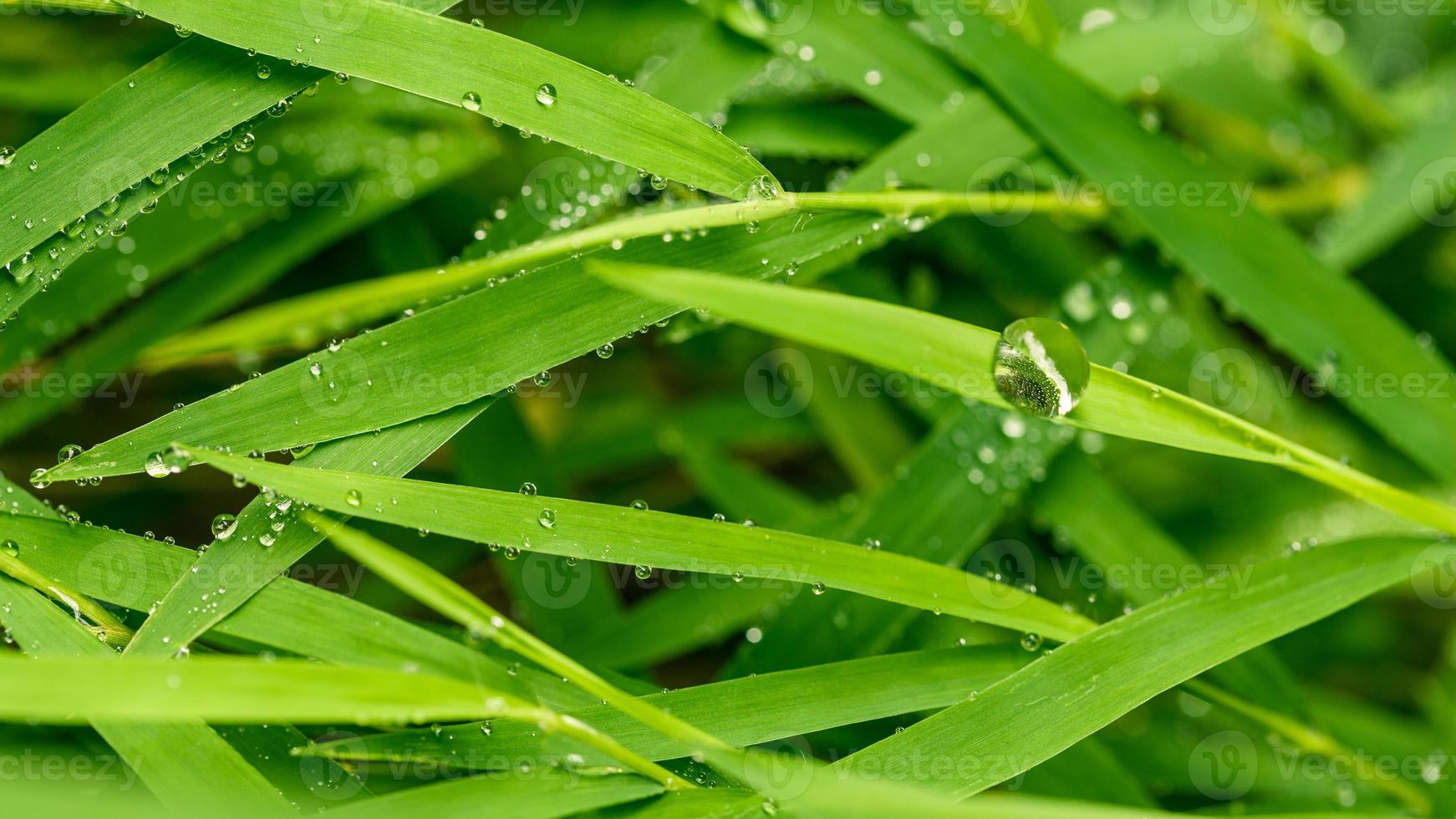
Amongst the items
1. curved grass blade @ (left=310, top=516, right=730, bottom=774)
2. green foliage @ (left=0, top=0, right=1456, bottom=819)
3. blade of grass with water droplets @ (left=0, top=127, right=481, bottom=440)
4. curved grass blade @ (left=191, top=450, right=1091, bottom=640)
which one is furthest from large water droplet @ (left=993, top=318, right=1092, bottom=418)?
blade of grass with water droplets @ (left=0, top=127, right=481, bottom=440)

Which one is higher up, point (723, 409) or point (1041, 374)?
point (1041, 374)

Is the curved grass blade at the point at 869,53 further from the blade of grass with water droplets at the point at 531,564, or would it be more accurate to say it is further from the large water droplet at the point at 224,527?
the large water droplet at the point at 224,527

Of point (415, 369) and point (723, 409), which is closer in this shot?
point (415, 369)

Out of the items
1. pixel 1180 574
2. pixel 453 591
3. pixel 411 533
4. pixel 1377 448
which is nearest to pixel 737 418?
pixel 411 533

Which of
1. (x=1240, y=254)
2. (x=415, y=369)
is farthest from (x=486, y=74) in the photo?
(x=1240, y=254)

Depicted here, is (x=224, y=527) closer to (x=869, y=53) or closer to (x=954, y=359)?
(x=954, y=359)

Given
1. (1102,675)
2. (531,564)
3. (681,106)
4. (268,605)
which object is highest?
(681,106)

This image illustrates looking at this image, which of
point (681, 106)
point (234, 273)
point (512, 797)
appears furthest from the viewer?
point (234, 273)
